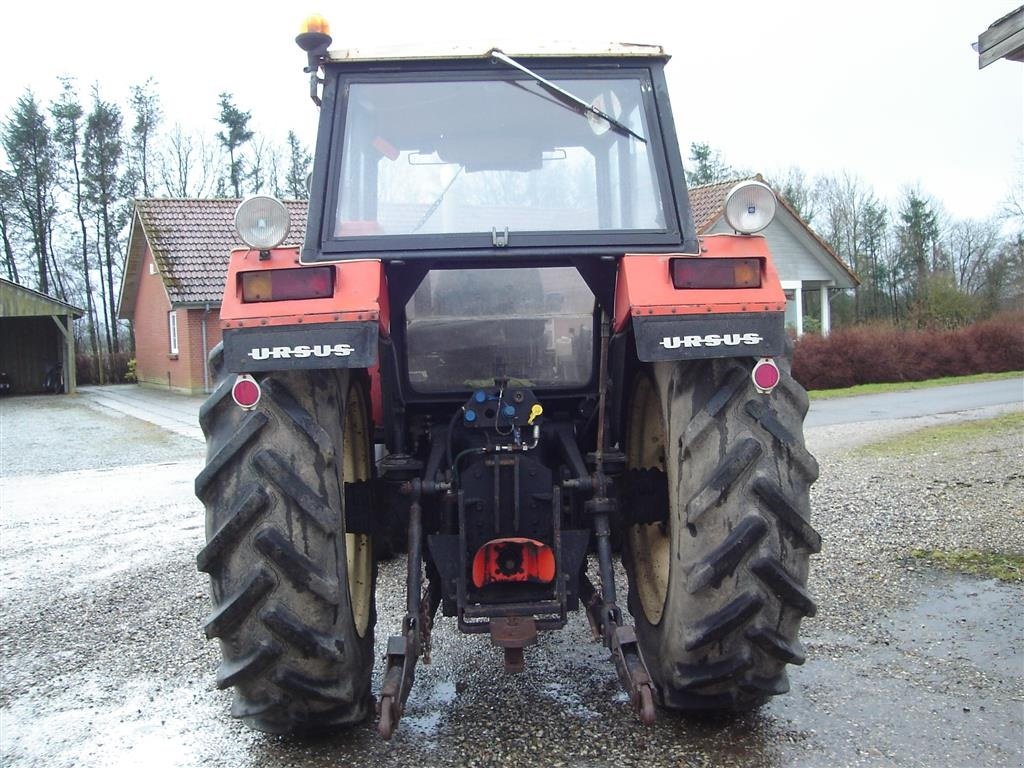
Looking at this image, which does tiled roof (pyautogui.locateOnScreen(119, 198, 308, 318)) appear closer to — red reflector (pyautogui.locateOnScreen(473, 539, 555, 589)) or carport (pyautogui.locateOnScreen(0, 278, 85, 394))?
carport (pyautogui.locateOnScreen(0, 278, 85, 394))

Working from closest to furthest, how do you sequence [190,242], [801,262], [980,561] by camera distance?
1. [980,561]
2. [190,242]
3. [801,262]

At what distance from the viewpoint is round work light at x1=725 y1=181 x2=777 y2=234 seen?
10.6 feet

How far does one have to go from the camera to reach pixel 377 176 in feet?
12.2

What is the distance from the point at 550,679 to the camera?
3.94 metres

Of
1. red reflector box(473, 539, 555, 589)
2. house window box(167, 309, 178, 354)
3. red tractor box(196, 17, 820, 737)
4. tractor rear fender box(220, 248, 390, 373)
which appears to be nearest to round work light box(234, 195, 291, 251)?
red tractor box(196, 17, 820, 737)

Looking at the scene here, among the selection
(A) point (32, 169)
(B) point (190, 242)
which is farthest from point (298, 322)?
(A) point (32, 169)

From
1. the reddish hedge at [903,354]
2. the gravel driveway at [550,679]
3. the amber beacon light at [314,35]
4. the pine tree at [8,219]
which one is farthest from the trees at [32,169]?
the amber beacon light at [314,35]

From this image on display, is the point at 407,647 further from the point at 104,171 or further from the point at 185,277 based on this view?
the point at 104,171

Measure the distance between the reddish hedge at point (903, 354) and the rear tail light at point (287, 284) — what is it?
19793 millimetres

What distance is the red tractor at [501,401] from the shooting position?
2973 mm

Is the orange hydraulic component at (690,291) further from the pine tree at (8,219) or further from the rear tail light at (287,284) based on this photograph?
the pine tree at (8,219)

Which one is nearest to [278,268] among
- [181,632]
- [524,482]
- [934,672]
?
[524,482]

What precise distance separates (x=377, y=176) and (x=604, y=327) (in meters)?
1.05

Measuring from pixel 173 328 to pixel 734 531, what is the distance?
89.9 feet
